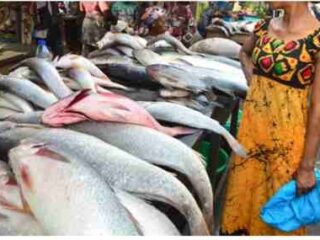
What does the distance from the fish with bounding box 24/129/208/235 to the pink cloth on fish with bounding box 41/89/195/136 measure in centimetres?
12

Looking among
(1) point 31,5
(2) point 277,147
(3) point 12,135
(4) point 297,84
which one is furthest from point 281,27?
(1) point 31,5

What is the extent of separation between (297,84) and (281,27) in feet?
0.68

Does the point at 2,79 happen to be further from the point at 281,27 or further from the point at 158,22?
the point at 158,22

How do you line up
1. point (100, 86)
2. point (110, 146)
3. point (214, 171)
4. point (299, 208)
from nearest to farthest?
point (110, 146) < point (299, 208) < point (100, 86) < point (214, 171)

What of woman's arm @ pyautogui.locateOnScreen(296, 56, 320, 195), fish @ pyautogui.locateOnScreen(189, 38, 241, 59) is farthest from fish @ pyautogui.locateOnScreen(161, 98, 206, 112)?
fish @ pyautogui.locateOnScreen(189, 38, 241, 59)

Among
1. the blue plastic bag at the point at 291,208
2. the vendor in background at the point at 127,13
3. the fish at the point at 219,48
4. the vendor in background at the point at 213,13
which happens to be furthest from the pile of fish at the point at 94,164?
the vendor in background at the point at 213,13

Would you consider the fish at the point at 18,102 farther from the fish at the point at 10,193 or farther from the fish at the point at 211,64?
the fish at the point at 211,64

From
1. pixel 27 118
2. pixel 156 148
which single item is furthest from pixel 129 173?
pixel 27 118

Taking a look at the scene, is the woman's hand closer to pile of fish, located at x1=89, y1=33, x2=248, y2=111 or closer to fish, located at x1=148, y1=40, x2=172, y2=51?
pile of fish, located at x1=89, y1=33, x2=248, y2=111

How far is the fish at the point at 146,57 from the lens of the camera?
254 centimetres

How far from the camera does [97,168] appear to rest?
131 cm

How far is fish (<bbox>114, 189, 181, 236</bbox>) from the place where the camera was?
119 cm

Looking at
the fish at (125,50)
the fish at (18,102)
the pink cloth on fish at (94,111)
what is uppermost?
the pink cloth on fish at (94,111)

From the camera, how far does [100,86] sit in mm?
2164
